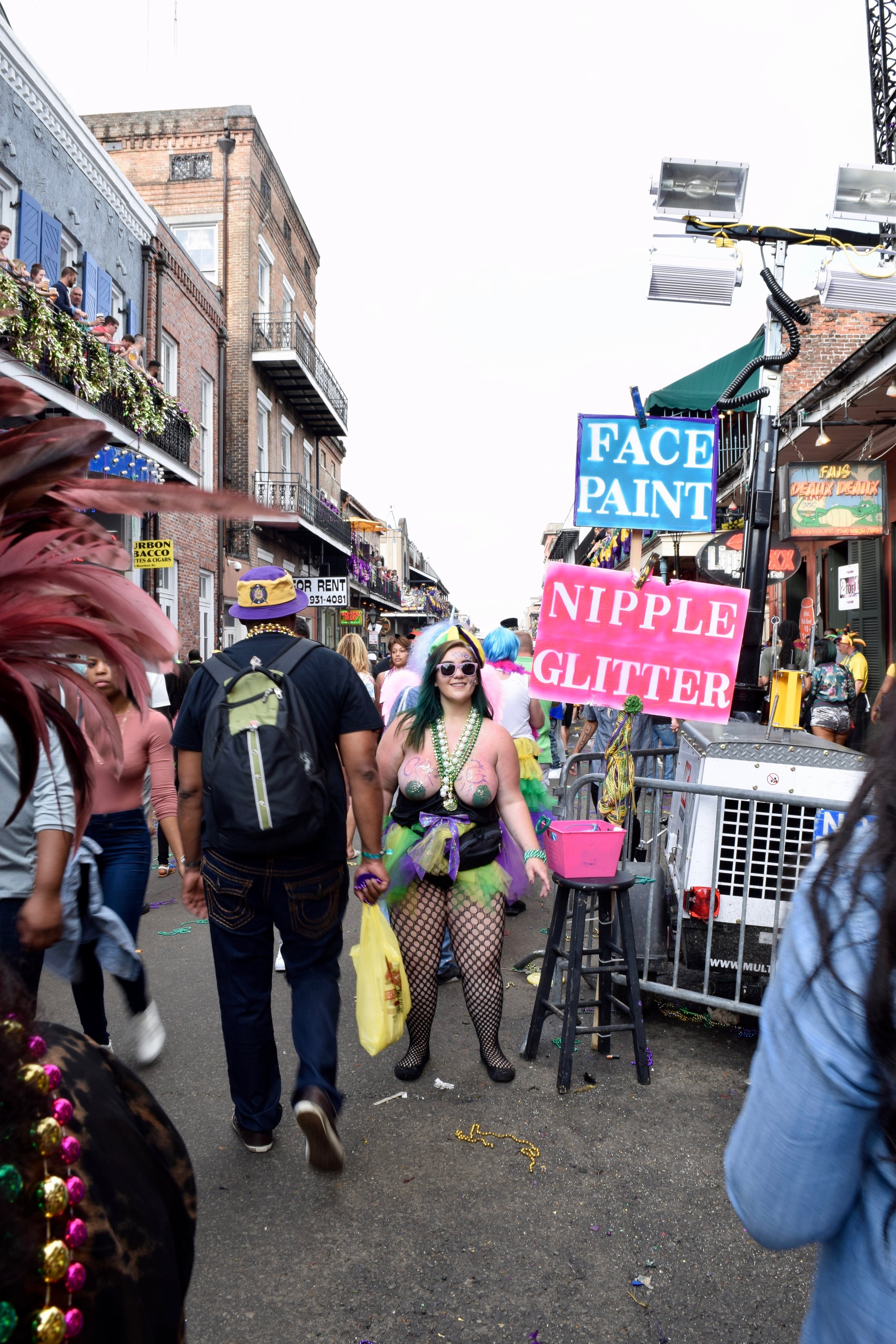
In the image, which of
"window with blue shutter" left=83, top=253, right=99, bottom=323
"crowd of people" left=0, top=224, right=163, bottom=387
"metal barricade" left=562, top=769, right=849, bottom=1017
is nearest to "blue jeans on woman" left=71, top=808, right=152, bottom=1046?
"metal barricade" left=562, top=769, right=849, bottom=1017

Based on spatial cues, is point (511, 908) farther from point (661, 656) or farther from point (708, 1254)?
point (708, 1254)

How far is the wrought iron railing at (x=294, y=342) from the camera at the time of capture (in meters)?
22.8

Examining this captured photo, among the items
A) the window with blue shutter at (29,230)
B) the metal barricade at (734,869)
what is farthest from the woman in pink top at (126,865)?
the window with blue shutter at (29,230)

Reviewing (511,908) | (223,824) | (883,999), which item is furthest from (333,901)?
(511,908)

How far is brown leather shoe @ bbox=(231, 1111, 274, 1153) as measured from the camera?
3.34m

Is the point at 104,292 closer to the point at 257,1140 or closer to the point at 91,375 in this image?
the point at 91,375

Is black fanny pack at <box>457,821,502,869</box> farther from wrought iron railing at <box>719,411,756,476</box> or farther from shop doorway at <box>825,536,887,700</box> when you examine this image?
wrought iron railing at <box>719,411,756,476</box>

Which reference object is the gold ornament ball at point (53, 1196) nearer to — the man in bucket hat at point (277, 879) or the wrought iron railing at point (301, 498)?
the man in bucket hat at point (277, 879)

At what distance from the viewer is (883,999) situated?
3.12 feet

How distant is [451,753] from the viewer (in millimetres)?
4082

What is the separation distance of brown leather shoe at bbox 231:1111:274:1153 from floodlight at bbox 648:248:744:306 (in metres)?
6.55

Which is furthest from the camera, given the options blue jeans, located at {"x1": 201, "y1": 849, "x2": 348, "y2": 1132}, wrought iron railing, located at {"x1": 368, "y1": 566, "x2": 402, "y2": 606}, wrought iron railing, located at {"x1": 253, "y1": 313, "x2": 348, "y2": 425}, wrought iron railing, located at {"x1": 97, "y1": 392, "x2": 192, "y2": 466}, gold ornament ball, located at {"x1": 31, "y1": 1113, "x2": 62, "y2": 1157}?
wrought iron railing, located at {"x1": 368, "y1": 566, "x2": 402, "y2": 606}

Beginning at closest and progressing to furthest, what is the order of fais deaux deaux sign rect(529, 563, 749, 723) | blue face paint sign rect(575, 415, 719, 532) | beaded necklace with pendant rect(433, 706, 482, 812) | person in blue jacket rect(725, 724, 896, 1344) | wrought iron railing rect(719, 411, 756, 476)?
person in blue jacket rect(725, 724, 896, 1344)
beaded necklace with pendant rect(433, 706, 482, 812)
fais deaux deaux sign rect(529, 563, 749, 723)
blue face paint sign rect(575, 415, 719, 532)
wrought iron railing rect(719, 411, 756, 476)

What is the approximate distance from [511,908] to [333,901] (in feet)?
11.7
